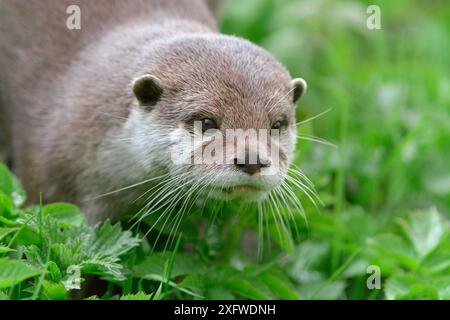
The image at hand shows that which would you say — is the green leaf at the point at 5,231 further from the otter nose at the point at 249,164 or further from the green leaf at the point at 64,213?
the otter nose at the point at 249,164

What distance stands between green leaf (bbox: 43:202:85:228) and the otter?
308 millimetres

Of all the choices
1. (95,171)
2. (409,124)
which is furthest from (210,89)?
(409,124)

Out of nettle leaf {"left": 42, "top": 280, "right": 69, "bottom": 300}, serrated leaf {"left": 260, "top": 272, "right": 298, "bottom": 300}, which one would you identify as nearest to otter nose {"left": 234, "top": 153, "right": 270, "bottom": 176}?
serrated leaf {"left": 260, "top": 272, "right": 298, "bottom": 300}

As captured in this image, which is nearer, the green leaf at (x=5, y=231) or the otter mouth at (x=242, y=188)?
the green leaf at (x=5, y=231)

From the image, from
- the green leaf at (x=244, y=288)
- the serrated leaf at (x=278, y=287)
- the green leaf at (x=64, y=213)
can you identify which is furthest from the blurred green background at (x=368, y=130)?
the green leaf at (x=64, y=213)

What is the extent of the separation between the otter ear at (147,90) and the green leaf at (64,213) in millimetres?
500

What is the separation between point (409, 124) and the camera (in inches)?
173

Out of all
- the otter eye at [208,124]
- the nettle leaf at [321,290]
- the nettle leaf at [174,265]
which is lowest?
the nettle leaf at [321,290]

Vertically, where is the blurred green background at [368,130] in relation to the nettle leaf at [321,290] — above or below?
above

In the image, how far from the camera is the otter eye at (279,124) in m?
2.96

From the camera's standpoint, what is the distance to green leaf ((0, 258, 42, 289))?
2.35m

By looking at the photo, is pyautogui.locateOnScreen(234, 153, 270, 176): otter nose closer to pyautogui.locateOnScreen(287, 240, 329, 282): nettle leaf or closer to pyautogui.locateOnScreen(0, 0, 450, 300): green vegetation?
pyautogui.locateOnScreen(0, 0, 450, 300): green vegetation

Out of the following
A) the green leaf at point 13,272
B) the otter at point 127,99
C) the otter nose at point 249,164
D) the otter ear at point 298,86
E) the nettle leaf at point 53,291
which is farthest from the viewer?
the otter ear at point 298,86
